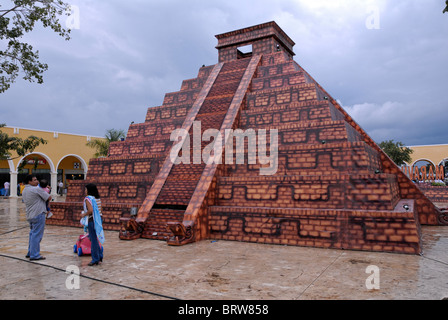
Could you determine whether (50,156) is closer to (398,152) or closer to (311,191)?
(311,191)

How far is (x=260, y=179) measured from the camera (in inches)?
287

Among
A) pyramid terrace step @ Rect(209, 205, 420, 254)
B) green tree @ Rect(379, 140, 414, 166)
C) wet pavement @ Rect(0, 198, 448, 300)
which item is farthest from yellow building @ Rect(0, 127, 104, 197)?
green tree @ Rect(379, 140, 414, 166)

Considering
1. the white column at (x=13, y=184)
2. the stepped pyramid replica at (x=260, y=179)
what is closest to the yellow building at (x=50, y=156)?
the white column at (x=13, y=184)

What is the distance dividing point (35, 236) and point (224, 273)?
327cm

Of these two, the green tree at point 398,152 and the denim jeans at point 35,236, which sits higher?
the green tree at point 398,152

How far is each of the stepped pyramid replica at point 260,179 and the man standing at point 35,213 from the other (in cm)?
205

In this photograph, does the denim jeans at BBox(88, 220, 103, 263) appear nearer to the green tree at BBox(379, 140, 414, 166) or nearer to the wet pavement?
the wet pavement

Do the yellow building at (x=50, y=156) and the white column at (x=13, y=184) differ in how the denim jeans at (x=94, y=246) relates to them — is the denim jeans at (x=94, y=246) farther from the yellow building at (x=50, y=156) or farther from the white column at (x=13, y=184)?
the white column at (x=13, y=184)

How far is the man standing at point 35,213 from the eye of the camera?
203 inches

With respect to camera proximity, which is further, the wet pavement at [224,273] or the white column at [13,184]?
→ the white column at [13,184]

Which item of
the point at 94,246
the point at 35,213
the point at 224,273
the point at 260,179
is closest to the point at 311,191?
the point at 260,179

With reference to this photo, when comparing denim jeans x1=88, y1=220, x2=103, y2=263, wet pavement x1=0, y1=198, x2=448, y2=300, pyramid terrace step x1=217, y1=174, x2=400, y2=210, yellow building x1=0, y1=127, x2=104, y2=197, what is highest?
yellow building x1=0, y1=127, x2=104, y2=197

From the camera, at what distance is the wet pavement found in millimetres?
3559
